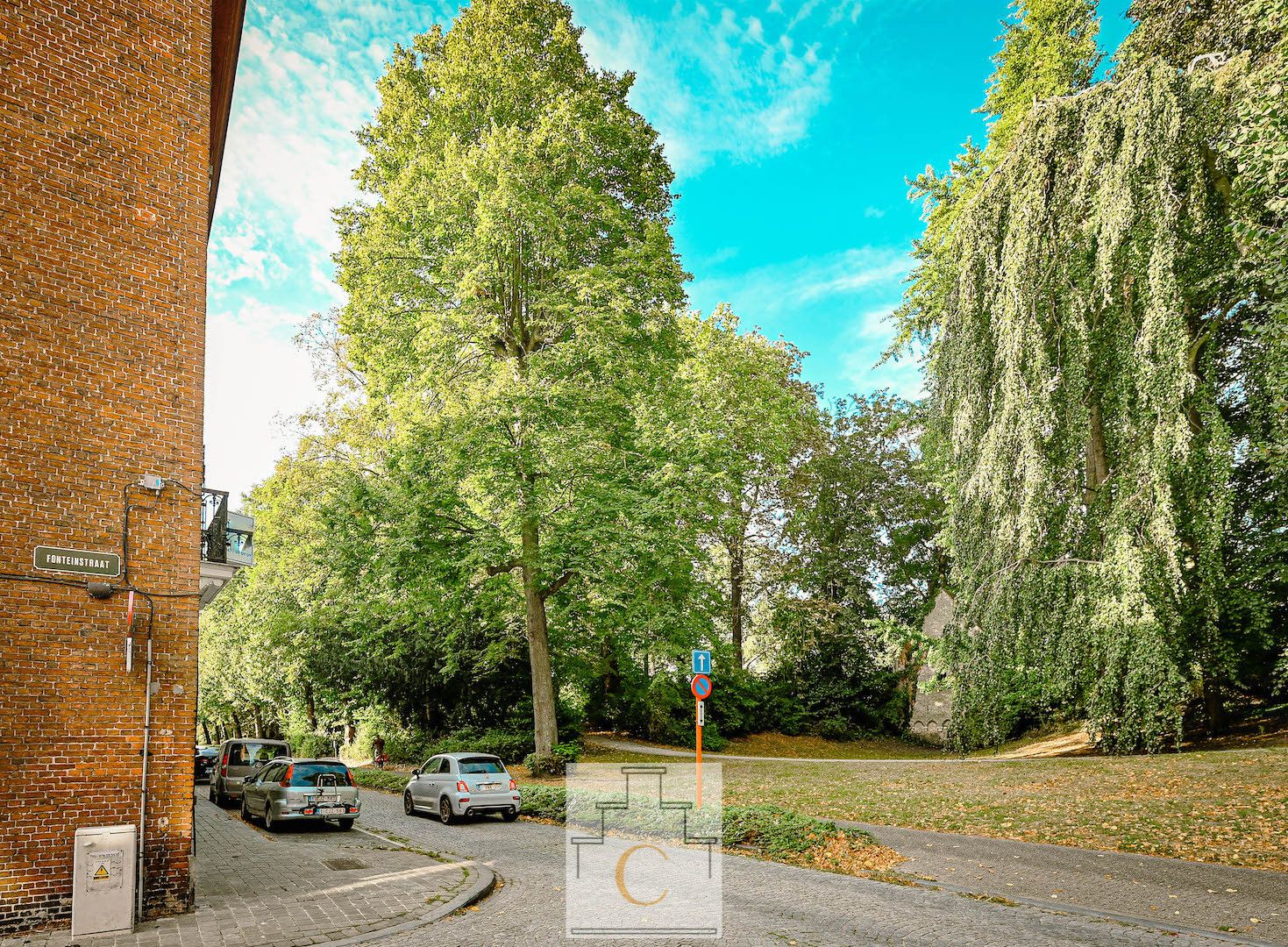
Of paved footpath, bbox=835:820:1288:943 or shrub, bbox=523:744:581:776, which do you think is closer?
paved footpath, bbox=835:820:1288:943

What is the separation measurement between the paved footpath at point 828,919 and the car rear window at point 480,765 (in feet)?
18.6

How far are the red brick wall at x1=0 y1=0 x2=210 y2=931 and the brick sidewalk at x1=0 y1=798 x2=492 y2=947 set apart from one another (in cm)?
63

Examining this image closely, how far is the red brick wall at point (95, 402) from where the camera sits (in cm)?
724

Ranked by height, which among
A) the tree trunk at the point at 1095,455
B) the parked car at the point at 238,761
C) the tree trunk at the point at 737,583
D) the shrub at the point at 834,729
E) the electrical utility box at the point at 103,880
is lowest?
the shrub at the point at 834,729

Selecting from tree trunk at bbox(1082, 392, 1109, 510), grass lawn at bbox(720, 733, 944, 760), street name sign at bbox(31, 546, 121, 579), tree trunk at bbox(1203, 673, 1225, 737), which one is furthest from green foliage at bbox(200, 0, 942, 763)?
tree trunk at bbox(1203, 673, 1225, 737)

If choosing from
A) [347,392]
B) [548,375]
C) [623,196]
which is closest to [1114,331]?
[548,375]

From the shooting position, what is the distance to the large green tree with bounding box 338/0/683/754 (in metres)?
17.6

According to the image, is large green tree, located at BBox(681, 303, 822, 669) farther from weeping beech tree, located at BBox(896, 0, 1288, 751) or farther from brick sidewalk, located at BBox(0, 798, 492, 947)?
brick sidewalk, located at BBox(0, 798, 492, 947)

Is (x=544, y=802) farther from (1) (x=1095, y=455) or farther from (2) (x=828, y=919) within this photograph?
(1) (x=1095, y=455)

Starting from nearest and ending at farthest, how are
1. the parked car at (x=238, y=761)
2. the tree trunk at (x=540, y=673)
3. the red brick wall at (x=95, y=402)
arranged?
the red brick wall at (x=95, y=402) → the tree trunk at (x=540, y=673) → the parked car at (x=238, y=761)

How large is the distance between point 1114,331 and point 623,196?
42.7 ft

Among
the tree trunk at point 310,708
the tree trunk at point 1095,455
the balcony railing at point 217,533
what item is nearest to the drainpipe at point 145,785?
the balcony railing at point 217,533

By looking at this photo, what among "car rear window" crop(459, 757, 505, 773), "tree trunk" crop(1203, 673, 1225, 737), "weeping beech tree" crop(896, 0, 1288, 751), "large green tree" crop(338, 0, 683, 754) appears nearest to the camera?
"weeping beech tree" crop(896, 0, 1288, 751)

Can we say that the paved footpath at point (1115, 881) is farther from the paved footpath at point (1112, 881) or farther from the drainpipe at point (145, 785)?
the drainpipe at point (145, 785)
